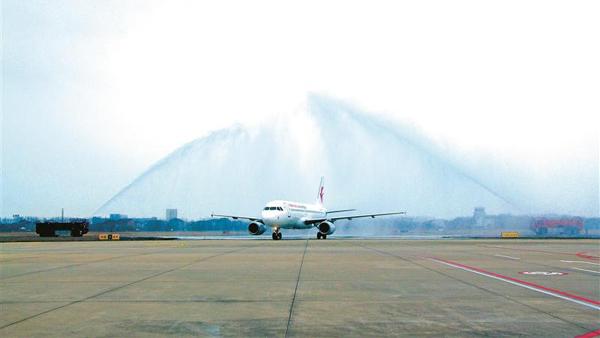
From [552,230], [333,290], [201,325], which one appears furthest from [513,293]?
[552,230]

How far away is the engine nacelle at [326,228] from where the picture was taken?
5662 cm

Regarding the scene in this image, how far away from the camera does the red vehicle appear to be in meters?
82.1

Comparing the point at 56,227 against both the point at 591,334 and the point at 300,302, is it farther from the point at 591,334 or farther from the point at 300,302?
the point at 591,334

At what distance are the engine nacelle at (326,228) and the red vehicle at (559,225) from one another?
34.5 metres

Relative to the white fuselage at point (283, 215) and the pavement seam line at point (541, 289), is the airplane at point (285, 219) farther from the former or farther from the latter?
the pavement seam line at point (541, 289)

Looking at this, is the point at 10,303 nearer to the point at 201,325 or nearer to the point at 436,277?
the point at 201,325

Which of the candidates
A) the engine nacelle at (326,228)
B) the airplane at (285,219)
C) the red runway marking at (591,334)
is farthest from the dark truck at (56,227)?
the red runway marking at (591,334)

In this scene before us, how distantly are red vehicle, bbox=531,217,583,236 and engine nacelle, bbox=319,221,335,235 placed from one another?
113ft

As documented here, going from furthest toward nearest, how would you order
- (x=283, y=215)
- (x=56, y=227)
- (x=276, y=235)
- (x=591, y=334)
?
(x=56, y=227), (x=283, y=215), (x=276, y=235), (x=591, y=334)

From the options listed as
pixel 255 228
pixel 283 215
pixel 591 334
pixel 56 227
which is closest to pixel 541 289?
pixel 591 334

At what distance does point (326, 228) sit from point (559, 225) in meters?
54.9

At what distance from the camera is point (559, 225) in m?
91.1

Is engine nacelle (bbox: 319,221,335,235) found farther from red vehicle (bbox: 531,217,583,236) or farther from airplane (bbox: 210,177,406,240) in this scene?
red vehicle (bbox: 531,217,583,236)

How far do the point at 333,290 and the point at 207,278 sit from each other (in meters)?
4.30
